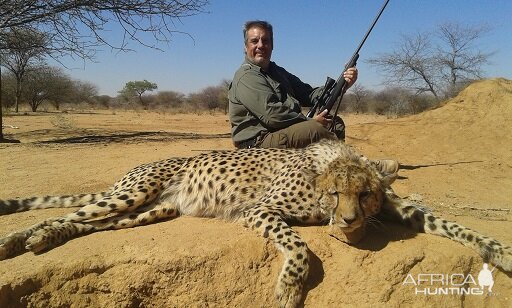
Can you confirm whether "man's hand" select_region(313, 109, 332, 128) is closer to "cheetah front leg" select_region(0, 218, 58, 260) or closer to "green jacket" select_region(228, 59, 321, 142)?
"green jacket" select_region(228, 59, 321, 142)

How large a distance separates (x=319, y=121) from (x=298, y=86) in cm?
109

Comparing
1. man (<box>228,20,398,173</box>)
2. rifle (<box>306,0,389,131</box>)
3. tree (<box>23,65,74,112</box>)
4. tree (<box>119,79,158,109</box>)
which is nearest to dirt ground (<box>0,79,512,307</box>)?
man (<box>228,20,398,173</box>)

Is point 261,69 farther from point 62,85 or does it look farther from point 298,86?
point 62,85

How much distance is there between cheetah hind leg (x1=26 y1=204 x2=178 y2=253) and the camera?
2867 millimetres

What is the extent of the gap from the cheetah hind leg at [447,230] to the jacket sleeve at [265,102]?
1.48 m

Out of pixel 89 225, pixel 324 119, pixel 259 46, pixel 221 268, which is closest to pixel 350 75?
pixel 324 119

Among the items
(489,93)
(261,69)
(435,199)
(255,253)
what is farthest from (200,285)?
(489,93)

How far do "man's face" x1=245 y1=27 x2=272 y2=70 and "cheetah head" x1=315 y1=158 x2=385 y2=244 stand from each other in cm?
202

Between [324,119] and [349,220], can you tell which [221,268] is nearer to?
[349,220]

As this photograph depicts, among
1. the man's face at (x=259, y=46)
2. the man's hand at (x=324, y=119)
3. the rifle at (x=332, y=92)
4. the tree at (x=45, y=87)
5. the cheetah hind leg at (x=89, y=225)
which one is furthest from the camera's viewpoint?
the tree at (x=45, y=87)

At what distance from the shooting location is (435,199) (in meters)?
4.68

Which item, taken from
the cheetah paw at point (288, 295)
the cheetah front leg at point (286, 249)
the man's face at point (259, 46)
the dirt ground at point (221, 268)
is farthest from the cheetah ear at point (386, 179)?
the man's face at point (259, 46)

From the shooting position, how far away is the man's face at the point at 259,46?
466 centimetres

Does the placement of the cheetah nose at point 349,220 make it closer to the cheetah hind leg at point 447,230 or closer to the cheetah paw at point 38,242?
the cheetah hind leg at point 447,230
